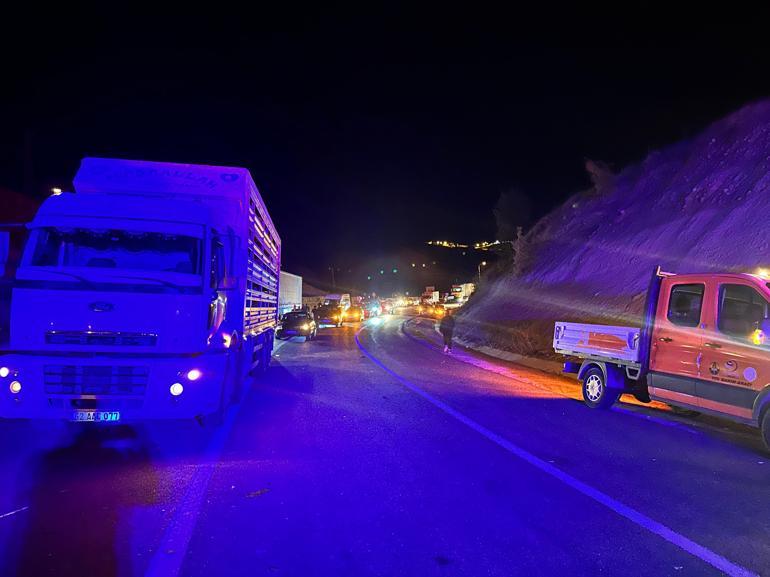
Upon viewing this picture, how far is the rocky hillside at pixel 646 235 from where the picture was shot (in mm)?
18250

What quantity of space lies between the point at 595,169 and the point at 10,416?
3364cm

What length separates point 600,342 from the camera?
9.35 m

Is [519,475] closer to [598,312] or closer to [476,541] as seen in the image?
[476,541]

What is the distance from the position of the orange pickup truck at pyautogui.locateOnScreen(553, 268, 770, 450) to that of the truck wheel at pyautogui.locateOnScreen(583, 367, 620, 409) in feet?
0.06

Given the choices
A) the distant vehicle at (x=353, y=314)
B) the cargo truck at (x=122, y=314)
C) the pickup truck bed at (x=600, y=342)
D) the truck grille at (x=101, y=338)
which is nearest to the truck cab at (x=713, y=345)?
the pickup truck bed at (x=600, y=342)

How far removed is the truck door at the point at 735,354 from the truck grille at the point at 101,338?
721 cm

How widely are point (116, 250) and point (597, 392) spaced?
805cm

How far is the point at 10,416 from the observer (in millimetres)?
5582

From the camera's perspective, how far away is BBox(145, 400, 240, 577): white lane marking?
3521 mm

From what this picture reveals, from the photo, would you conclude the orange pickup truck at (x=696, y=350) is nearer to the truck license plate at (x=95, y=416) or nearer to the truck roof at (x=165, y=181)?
the truck roof at (x=165, y=181)

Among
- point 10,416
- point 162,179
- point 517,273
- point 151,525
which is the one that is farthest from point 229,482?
Result: point 517,273

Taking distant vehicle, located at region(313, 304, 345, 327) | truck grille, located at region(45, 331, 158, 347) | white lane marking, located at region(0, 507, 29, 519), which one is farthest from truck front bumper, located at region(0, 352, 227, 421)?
distant vehicle, located at region(313, 304, 345, 327)

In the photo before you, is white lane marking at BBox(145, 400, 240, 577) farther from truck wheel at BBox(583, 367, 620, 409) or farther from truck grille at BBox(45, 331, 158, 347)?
truck wheel at BBox(583, 367, 620, 409)

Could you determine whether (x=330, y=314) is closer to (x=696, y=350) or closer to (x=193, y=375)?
(x=696, y=350)
